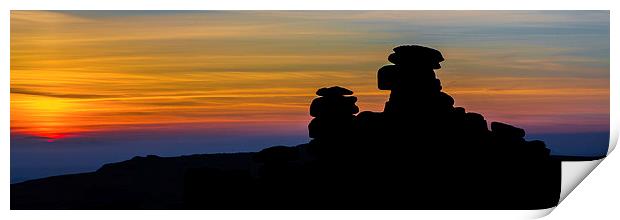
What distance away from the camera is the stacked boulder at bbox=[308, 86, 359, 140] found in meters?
6.16

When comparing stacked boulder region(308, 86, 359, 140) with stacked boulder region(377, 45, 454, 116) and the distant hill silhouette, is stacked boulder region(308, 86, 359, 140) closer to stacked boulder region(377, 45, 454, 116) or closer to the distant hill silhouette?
the distant hill silhouette

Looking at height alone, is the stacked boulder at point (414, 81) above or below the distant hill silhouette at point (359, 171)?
above

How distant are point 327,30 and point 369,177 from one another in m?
0.85

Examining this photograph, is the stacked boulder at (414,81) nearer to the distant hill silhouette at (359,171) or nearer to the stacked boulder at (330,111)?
the distant hill silhouette at (359,171)

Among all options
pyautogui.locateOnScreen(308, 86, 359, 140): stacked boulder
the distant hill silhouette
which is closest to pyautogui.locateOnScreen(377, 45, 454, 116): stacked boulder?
the distant hill silhouette

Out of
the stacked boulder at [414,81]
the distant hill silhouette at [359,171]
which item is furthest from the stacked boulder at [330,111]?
the stacked boulder at [414,81]

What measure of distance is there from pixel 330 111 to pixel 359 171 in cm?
45

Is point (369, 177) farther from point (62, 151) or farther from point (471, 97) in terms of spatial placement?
point (62, 151)

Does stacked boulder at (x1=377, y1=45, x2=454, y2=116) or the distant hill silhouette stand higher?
stacked boulder at (x1=377, y1=45, x2=454, y2=116)

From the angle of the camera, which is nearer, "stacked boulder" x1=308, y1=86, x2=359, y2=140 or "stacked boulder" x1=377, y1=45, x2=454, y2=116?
"stacked boulder" x1=308, y1=86, x2=359, y2=140

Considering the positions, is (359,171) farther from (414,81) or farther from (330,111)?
(414,81)

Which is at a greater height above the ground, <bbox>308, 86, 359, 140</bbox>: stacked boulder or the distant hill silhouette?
<bbox>308, 86, 359, 140</bbox>: stacked boulder

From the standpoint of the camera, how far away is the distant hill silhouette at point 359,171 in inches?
244
